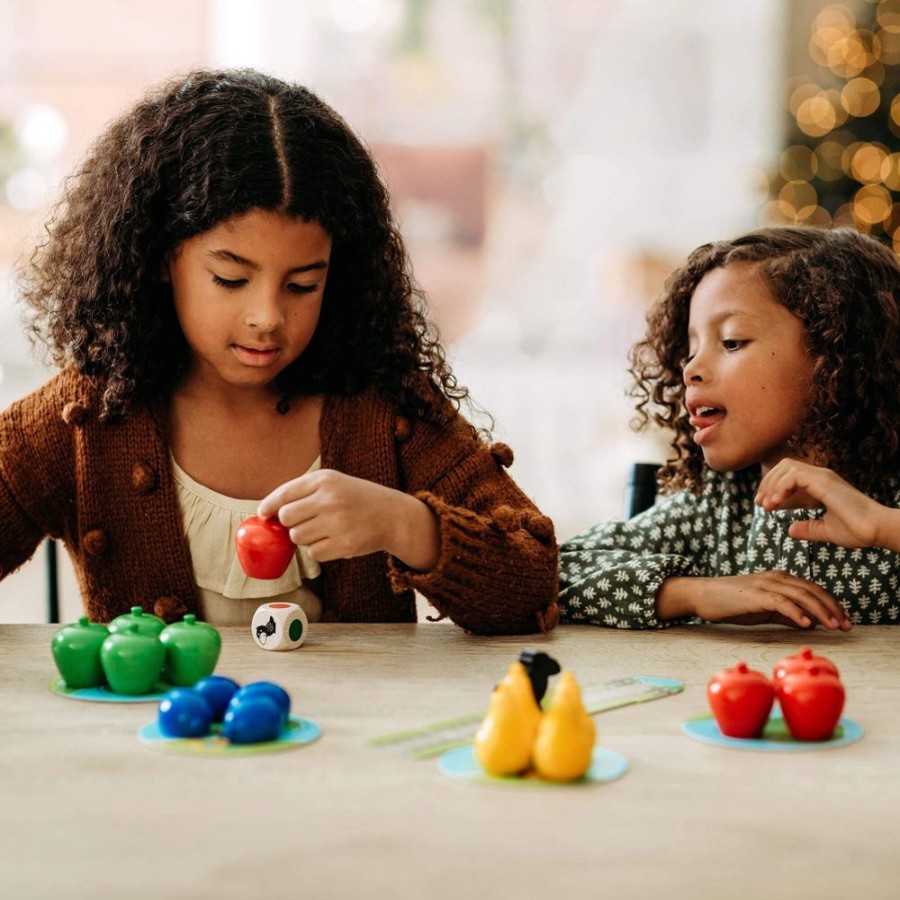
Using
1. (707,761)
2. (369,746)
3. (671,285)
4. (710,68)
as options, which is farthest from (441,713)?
(710,68)

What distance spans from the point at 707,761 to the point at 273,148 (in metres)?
0.87

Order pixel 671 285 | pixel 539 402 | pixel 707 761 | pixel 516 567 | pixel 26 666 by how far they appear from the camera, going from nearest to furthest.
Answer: pixel 707 761
pixel 26 666
pixel 516 567
pixel 671 285
pixel 539 402

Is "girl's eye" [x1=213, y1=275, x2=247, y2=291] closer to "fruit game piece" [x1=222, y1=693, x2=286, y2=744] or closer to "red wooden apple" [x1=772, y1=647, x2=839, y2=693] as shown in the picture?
"fruit game piece" [x1=222, y1=693, x2=286, y2=744]

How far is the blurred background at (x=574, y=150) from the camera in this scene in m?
4.38

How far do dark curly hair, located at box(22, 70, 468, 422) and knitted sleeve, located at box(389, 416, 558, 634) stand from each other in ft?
0.39

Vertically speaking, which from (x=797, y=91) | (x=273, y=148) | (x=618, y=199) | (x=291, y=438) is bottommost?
(x=291, y=438)

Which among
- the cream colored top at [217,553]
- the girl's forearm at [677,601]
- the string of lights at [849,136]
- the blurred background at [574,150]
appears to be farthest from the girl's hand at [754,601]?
the string of lights at [849,136]

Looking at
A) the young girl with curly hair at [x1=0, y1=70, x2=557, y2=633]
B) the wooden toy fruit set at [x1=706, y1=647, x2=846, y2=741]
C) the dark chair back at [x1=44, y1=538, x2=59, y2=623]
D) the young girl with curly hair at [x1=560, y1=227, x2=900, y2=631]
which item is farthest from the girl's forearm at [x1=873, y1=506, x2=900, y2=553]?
the dark chair back at [x1=44, y1=538, x2=59, y2=623]

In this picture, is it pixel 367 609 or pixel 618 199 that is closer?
pixel 367 609

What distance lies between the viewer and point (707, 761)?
2.94 ft

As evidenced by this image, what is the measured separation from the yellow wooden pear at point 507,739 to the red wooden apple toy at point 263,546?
1.41ft

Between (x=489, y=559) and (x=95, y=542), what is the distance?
467mm

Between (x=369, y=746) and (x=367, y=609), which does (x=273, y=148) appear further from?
(x=369, y=746)

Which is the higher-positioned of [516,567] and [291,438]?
[291,438]
